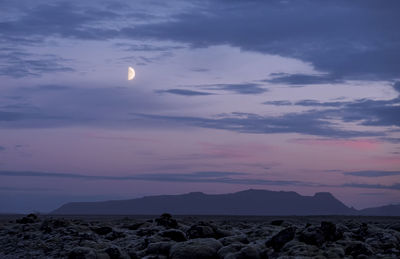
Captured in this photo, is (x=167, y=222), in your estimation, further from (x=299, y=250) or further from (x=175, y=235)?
(x=299, y=250)

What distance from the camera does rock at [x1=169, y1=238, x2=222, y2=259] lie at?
22.9 metres

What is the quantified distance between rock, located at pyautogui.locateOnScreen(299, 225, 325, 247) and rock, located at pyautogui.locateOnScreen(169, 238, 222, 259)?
3.80 metres

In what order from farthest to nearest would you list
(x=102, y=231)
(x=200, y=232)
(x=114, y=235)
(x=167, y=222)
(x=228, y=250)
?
(x=167, y=222) < (x=102, y=231) < (x=114, y=235) < (x=200, y=232) < (x=228, y=250)

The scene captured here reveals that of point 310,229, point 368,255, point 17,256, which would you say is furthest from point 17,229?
point 368,255

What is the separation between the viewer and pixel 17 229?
37594 mm

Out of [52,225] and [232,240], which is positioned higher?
[52,225]

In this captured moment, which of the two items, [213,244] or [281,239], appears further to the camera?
[213,244]

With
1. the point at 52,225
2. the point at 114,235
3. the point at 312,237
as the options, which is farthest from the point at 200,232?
the point at 52,225

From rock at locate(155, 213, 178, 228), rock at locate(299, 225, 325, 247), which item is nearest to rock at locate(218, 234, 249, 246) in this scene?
rock at locate(299, 225, 325, 247)

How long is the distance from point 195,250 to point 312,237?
207 inches

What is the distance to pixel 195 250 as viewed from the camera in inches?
909

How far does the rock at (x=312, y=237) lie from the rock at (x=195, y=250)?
3800 millimetres

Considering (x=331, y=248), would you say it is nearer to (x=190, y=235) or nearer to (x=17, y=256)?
(x=190, y=235)

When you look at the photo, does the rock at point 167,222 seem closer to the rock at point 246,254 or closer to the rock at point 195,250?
the rock at point 195,250
